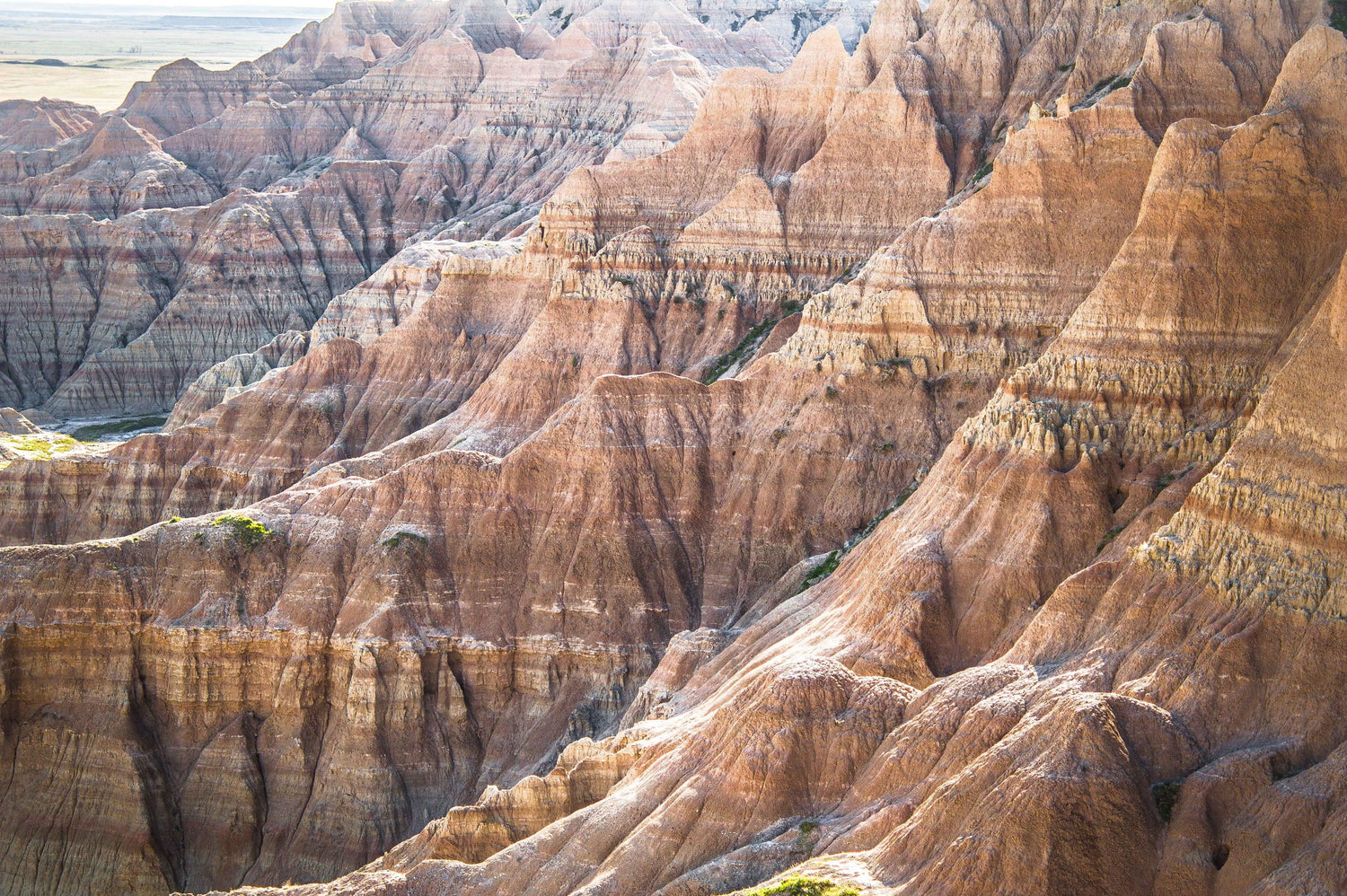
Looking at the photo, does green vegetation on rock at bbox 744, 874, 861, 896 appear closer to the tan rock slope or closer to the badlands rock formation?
the badlands rock formation

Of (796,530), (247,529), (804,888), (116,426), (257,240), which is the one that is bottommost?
(116,426)

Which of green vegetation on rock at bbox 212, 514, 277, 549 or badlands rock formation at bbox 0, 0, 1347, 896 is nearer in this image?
badlands rock formation at bbox 0, 0, 1347, 896

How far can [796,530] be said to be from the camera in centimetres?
7681

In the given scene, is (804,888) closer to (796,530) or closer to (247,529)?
(796,530)

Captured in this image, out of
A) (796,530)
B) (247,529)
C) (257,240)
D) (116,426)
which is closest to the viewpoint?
(796,530)

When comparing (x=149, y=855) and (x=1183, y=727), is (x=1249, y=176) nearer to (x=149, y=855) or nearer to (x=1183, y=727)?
(x=1183, y=727)

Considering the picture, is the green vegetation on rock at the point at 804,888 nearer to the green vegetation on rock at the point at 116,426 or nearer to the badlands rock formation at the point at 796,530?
the badlands rock formation at the point at 796,530

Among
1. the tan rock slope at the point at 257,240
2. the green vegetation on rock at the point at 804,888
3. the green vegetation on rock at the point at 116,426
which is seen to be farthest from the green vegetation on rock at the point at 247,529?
the tan rock slope at the point at 257,240

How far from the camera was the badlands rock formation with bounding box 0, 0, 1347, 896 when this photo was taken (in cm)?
4225

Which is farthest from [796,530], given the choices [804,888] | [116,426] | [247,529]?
[116,426]

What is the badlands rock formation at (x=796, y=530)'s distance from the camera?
139 feet

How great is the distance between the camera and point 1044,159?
70188 millimetres

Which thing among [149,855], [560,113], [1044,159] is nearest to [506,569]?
[149,855]

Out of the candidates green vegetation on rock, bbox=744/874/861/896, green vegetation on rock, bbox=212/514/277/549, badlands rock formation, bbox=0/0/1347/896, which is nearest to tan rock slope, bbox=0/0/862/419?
badlands rock formation, bbox=0/0/1347/896
